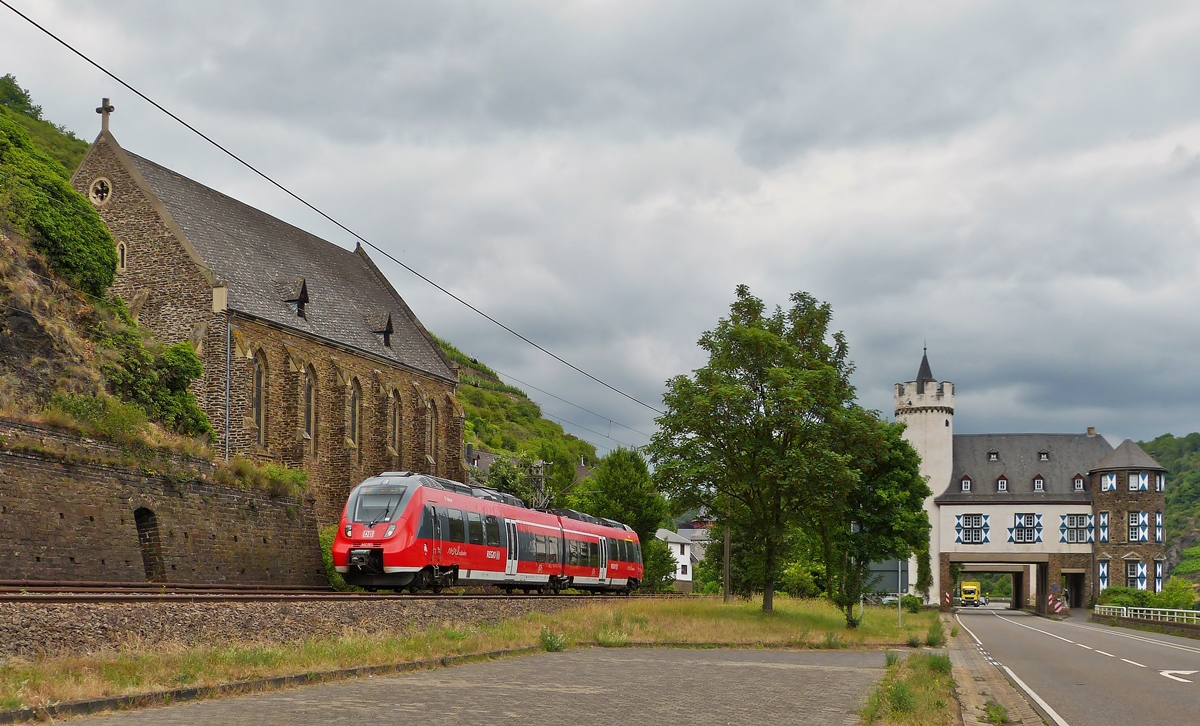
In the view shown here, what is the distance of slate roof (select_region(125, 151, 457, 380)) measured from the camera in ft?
149

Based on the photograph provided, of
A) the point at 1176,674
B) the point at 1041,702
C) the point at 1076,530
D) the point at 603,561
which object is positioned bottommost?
the point at 1076,530

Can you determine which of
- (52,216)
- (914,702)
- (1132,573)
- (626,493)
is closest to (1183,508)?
(1132,573)

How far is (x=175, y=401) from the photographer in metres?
37.2

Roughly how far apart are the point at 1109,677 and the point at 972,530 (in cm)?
7484

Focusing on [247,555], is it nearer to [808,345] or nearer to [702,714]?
[808,345]

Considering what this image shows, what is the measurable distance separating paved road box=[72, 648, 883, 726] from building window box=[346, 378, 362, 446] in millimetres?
30547

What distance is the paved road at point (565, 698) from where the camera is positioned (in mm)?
12383

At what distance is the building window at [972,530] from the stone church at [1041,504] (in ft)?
0.27

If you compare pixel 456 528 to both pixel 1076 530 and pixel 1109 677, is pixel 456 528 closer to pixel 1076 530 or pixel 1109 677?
pixel 1109 677

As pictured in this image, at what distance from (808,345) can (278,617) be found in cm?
2384

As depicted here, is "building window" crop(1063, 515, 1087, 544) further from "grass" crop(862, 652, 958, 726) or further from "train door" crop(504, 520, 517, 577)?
"grass" crop(862, 652, 958, 726)

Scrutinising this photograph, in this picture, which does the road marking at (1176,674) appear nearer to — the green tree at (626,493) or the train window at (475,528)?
the train window at (475,528)

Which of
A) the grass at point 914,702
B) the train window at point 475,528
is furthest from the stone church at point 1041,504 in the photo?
the grass at point 914,702

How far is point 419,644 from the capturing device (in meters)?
20.2
